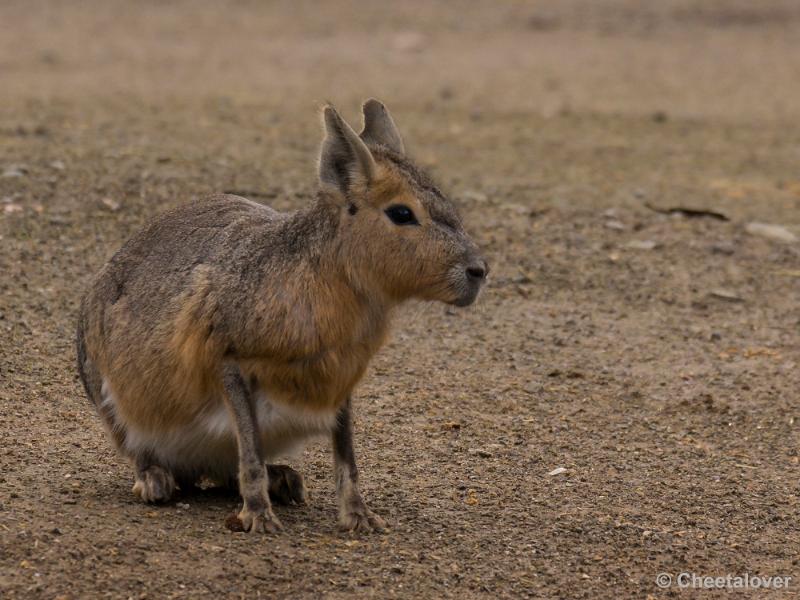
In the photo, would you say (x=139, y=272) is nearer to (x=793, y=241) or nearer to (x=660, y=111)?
(x=793, y=241)

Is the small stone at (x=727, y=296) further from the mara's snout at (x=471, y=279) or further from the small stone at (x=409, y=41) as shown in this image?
the small stone at (x=409, y=41)

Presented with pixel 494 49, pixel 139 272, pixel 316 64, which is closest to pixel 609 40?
pixel 494 49

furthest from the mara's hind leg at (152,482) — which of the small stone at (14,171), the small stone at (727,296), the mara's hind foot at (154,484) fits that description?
the small stone at (727,296)

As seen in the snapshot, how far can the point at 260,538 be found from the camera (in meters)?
4.85

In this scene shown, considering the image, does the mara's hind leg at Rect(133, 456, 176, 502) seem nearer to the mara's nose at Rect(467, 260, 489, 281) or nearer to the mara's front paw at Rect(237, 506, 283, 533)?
the mara's front paw at Rect(237, 506, 283, 533)

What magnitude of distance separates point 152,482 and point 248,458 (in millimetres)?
532

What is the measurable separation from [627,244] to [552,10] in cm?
1053

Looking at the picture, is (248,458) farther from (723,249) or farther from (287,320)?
(723,249)

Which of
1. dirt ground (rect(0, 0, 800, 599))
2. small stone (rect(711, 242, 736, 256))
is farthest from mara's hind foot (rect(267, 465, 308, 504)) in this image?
small stone (rect(711, 242, 736, 256))

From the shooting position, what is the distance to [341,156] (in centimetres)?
486

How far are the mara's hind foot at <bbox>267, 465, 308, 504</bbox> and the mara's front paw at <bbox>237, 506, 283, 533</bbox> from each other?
1.28ft

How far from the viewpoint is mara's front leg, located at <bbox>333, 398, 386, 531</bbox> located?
5.10 metres

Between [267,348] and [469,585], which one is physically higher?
[267,348]

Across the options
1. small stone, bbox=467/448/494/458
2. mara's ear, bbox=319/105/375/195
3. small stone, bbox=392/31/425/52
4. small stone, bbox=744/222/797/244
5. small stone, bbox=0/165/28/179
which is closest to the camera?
mara's ear, bbox=319/105/375/195
